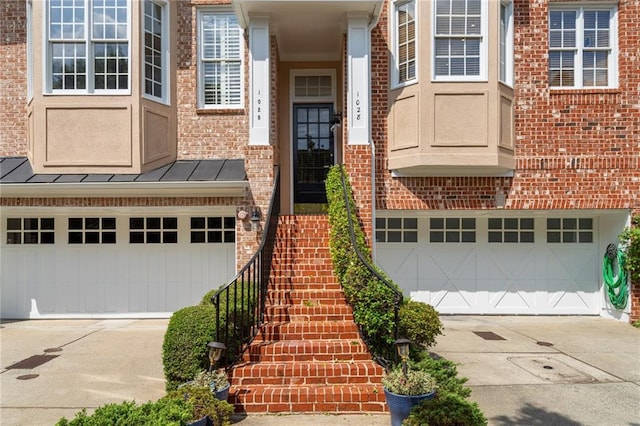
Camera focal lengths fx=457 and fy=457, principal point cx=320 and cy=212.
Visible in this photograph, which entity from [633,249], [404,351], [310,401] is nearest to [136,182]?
[310,401]

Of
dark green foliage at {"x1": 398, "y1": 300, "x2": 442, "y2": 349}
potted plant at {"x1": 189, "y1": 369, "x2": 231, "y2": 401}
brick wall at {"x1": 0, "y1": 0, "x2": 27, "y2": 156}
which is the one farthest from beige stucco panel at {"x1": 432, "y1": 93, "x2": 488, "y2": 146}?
brick wall at {"x1": 0, "y1": 0, "x2": 27, "y2": 156}

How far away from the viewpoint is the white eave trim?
27.9 ft

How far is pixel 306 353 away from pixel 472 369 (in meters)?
2.49

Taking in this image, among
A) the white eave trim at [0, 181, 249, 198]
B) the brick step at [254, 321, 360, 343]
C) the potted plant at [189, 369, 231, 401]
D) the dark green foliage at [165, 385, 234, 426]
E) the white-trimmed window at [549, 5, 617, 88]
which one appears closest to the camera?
the dark green foliage at [165, 385, 234, 426]

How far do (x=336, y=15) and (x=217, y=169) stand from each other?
12.0ft

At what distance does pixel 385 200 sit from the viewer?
924cm

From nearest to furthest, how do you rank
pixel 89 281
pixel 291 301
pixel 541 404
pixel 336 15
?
pixel 541 404, pixel 291 301, pixel 336 15, pixel 89 281

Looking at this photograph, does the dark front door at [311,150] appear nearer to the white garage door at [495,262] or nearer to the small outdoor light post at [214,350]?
the white garage door at [495,262]

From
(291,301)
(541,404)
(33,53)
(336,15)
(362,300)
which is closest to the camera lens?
(541,404)

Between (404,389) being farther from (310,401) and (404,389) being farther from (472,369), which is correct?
(472,369)

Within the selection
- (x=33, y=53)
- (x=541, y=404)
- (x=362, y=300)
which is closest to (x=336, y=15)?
(x=362, y=300)

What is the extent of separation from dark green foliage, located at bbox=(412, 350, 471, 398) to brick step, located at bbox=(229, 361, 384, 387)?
1.87 ft

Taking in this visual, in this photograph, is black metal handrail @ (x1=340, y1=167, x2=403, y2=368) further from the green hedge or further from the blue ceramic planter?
the blue ceramic planter

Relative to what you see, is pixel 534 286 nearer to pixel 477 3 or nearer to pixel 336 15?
pixel 477 3
